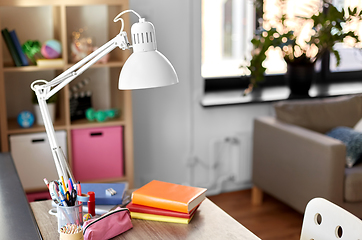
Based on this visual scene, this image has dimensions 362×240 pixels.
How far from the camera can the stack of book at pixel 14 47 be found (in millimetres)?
2621

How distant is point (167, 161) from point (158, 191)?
1.84 metres

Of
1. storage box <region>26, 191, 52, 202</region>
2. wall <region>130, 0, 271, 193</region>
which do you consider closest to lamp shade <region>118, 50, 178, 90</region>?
storage box <region>26, 191, 52, 202</region>

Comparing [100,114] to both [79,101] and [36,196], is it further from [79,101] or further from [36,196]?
[36,196]

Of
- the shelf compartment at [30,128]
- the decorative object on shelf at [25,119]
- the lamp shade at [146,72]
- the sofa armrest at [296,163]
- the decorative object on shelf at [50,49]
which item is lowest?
the sofa armrest at [296,163]

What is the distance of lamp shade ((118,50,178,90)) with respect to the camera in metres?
1.18

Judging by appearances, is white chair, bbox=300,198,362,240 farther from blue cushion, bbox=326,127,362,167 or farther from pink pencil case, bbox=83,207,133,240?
blue cushion, bbox=326,127,362,167

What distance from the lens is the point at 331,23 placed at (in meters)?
3.21

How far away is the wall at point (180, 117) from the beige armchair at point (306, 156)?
0.34m

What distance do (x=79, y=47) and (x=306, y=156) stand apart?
1.53 metres

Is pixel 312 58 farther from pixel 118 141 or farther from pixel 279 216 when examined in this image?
pixel 118 141

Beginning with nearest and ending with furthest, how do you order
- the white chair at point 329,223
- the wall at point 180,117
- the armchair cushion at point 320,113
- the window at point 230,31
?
the white chair at point 329,223
the armchair cushion at point 320,113
the wall at point 180,117
the window at point 230,31

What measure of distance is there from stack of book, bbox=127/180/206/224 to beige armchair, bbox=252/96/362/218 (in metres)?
1.33

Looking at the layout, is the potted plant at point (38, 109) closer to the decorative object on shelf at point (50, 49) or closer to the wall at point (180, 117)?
the decorative object on shelf at point (50, 49)

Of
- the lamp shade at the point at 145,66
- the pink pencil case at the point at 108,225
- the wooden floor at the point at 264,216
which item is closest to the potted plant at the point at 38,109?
the wooden floor at the point at 264,216
